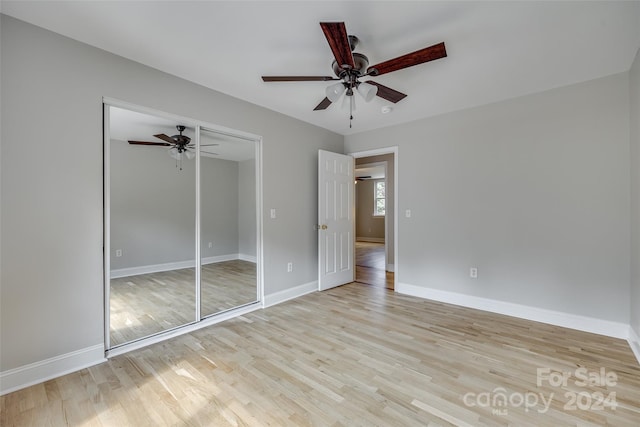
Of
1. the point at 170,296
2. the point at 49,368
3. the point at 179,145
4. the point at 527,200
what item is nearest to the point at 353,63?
the point at 179,145

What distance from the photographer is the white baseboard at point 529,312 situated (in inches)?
105

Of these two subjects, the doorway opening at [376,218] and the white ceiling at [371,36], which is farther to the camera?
the doorway opening at [376,218]

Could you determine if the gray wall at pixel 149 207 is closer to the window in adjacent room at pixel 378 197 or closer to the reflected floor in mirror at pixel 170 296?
the reflected floor in mirror at pixel 170 296

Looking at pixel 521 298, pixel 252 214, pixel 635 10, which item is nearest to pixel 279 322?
pixel 252 214

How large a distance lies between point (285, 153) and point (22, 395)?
3217 millimetres

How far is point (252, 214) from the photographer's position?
350 centimetres

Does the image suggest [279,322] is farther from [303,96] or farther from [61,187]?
[303,96]

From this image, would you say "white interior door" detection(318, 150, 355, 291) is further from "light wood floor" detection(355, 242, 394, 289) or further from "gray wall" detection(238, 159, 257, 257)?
"gray wall" detection(238, 159, 257, 257)

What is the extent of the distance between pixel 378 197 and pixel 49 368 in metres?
9.89

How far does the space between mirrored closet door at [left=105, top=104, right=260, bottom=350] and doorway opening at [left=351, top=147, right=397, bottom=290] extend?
7.24 feet

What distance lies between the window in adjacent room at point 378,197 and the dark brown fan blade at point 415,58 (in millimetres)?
8730

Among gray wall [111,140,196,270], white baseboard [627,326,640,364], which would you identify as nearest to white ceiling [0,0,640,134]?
gray wall [111,140,196,270]

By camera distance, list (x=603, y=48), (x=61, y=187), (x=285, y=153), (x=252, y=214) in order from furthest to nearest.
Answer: (x=285, y=153), (x=252, y=214), (x=603, y=48), (x=61, y=187)

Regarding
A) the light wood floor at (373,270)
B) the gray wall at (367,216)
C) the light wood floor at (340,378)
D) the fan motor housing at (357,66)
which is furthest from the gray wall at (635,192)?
the gray wall at (367,216)
